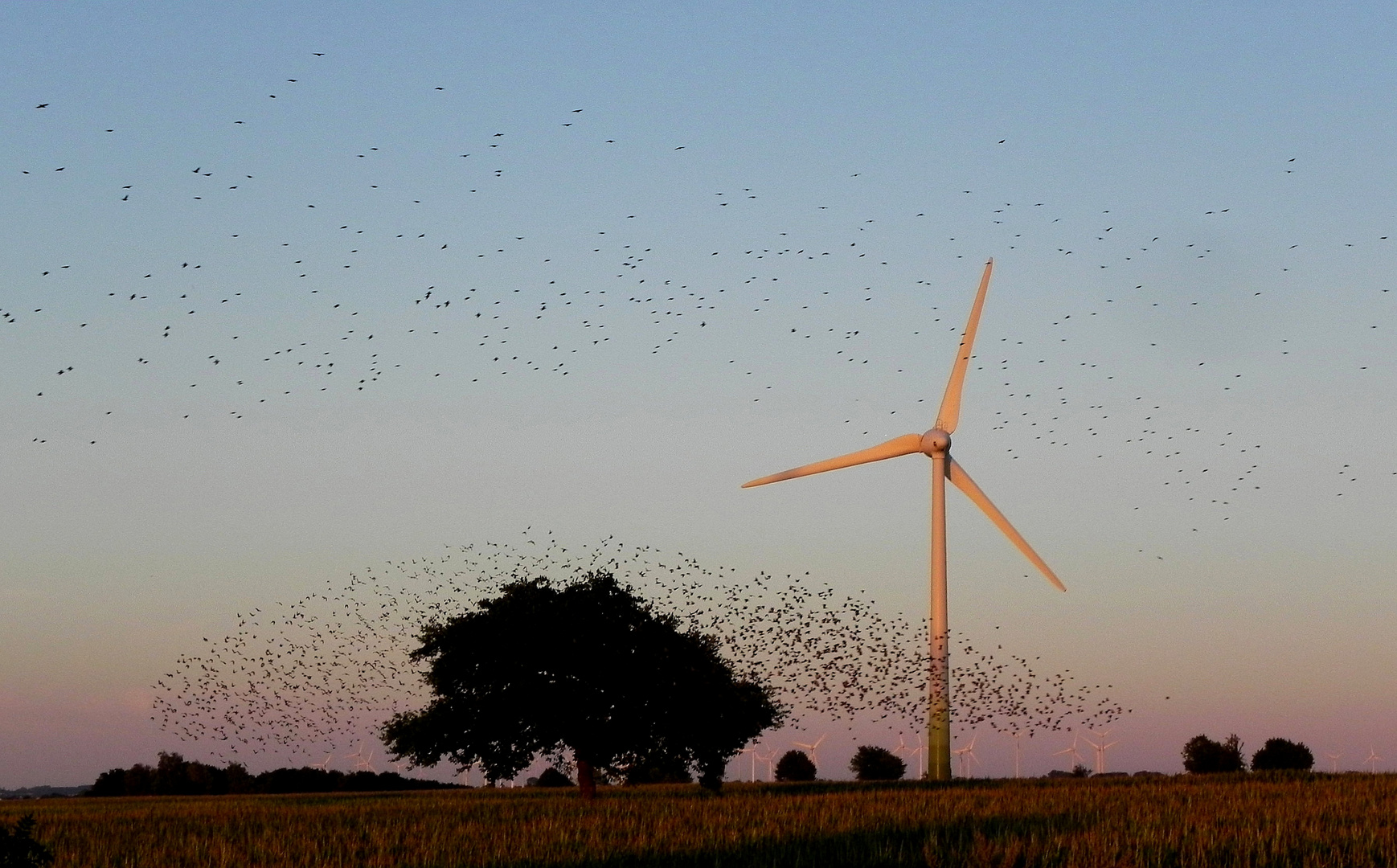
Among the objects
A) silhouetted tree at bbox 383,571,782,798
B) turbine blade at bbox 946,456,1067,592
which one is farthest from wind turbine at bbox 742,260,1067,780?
silhouetted tree at bbox 383,571,782,798

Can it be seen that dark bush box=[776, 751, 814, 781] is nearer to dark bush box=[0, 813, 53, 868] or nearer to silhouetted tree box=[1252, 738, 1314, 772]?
silhouetted tree box=[1252, 738, 1314, 772]

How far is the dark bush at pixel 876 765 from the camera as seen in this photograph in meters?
148

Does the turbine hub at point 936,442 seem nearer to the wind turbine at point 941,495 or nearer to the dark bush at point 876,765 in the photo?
the wind turbine at point 941,495

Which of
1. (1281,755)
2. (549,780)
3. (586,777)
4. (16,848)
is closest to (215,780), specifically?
(549,780)

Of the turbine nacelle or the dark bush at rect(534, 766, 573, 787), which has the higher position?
the turbine nacelle

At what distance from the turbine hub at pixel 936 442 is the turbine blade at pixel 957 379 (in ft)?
3.58

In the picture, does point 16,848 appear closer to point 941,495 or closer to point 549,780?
point 941,495

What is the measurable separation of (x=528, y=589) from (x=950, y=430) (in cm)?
2782

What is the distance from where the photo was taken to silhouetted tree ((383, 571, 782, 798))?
83.0 metres

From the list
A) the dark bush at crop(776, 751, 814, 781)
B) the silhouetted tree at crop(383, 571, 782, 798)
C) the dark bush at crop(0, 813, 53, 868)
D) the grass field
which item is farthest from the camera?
the dark bush at crop(776, 751, 814, 781)

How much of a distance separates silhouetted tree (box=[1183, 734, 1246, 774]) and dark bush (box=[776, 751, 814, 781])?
3611 centimetres

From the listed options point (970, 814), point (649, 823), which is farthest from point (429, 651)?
point (970, 814)

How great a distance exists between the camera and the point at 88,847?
49.3 meters

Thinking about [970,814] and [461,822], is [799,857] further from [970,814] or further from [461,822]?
[461,822]
